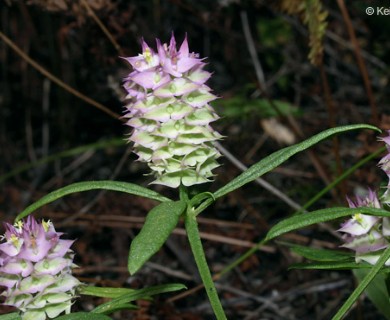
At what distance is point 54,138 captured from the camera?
19.7ft

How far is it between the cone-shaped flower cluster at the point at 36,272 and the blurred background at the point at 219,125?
2.88 feet

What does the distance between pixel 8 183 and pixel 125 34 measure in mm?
1836

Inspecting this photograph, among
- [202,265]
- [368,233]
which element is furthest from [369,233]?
[202,265]

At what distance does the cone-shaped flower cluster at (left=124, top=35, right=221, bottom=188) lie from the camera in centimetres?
201

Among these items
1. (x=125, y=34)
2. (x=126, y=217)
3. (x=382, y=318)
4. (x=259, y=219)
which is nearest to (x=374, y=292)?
(x=382, y=318)

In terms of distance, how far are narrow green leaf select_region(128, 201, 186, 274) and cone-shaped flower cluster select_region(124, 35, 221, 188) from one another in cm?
13

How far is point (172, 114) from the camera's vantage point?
6.59ft

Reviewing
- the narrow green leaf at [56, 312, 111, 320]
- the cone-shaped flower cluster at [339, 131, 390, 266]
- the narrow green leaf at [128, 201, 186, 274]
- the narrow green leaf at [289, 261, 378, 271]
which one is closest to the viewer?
the narrow green leaf at [128, 201, 186, 274]

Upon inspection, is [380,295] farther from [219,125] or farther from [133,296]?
[219,125]

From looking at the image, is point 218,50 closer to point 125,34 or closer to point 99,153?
point 99,153

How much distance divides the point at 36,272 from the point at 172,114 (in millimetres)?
613

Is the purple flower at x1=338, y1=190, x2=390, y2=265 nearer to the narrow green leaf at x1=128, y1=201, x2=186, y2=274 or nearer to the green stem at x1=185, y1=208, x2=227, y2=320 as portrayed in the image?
the green stem at x1=185, y1=208, x2=227, y2=320

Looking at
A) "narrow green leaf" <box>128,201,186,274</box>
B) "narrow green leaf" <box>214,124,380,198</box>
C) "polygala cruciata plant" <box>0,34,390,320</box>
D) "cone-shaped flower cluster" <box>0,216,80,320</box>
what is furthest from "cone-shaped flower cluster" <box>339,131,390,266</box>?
"cone-shaped flower cluster" <box>0,216,80,320</box>

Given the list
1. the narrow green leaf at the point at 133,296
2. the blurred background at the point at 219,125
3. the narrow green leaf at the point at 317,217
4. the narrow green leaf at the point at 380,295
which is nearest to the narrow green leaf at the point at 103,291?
the narrow green leaf at the point at 133,296
